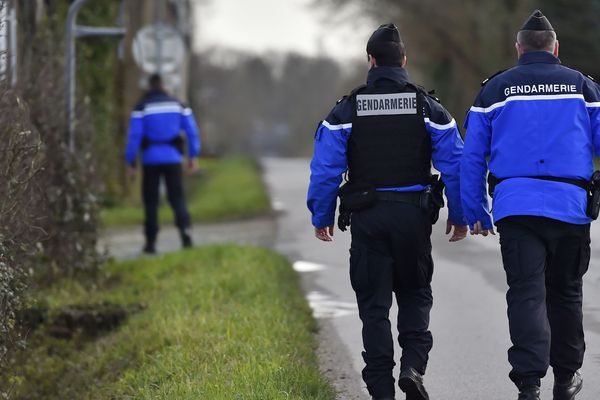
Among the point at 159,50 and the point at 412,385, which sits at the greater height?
the point at 159,50

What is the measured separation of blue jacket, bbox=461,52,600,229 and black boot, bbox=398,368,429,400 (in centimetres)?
79

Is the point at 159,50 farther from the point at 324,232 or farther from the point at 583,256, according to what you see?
the point at 583,256

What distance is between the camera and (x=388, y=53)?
243 inches

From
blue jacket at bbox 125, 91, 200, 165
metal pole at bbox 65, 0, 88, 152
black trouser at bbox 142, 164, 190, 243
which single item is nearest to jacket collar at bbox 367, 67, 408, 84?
metal pole at bbox 65, 0, 88, 152

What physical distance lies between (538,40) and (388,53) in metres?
0.73

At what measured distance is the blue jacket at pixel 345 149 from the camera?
241 inches

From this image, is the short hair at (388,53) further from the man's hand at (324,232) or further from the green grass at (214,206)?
the green grass at (214,206)

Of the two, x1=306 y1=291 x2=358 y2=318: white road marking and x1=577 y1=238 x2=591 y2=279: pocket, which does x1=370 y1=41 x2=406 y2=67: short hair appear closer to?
x1=577 y1=238 x2=591 y2=279: pocket

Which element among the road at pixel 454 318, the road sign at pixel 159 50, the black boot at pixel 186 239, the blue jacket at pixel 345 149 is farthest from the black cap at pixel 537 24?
the road sign at pixel 159 50

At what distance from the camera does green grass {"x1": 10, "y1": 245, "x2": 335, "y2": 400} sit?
660 cm

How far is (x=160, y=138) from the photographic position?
13.4 meters

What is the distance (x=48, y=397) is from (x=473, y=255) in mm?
5684

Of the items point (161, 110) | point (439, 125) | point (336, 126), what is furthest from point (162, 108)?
point (439, 125)

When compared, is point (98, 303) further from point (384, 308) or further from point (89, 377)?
point (384, 308)
